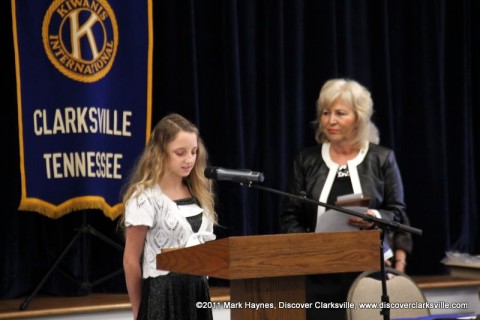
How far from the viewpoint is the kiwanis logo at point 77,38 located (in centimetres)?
448

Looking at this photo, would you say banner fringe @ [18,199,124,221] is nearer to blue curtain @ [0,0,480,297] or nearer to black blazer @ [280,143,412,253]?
blue curtain @ [0,0,480,297]

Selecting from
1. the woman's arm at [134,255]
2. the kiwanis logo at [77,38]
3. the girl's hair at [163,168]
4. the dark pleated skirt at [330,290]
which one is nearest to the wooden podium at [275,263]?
the woman's arm at [134,255]

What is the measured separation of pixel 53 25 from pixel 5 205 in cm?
105

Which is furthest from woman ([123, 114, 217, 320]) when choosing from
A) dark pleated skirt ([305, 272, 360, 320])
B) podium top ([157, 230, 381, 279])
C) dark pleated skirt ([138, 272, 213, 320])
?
dark pleated skirt ([305, 272, 360, 320])

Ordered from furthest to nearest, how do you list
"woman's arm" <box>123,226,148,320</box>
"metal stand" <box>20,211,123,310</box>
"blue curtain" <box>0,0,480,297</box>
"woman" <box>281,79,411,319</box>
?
"blue curtain" <box>0,0,480,297</box>, "metal stand" <box>20,211,123,310</box>, "woman" <box>281,79,411,319</box>, "woman's arm" <box>123,226,148,320</box>

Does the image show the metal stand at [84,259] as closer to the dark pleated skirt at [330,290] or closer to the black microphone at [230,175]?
the dark pleated skirt at [330,290]

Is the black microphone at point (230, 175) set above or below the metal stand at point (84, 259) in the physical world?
above

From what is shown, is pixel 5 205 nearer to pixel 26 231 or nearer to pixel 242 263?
pixel 26 231

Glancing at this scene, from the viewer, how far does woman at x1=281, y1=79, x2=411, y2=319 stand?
3879 millimetres

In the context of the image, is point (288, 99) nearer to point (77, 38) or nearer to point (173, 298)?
point (77, 38)

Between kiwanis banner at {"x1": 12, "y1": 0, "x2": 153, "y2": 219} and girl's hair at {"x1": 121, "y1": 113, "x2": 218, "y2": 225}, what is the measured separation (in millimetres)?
1267

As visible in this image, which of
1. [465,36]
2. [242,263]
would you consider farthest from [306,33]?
[242,263]

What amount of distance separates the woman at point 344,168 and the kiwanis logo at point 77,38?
4.28 feet

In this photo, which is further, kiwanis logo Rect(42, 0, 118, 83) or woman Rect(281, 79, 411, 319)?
kiwanis logo Rect(42, 0, 118, 83)
